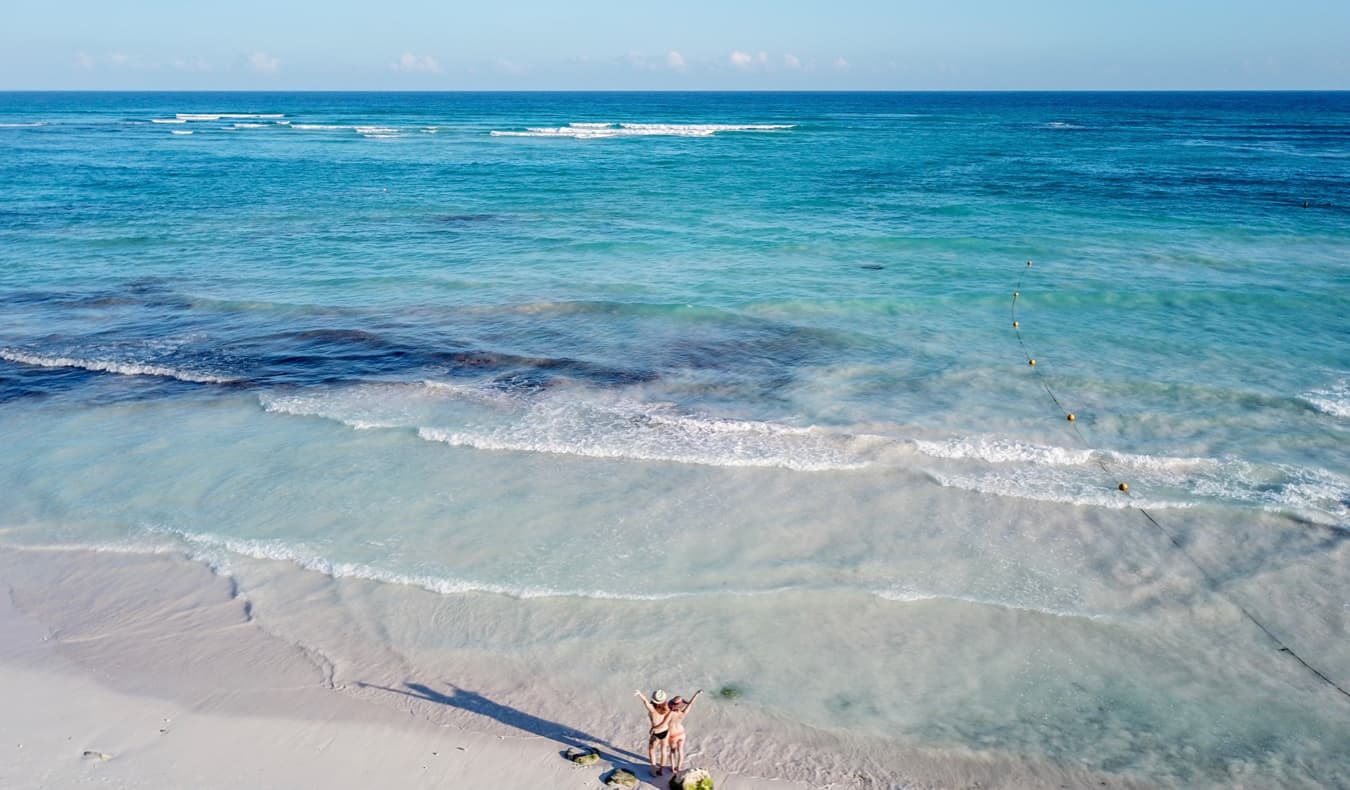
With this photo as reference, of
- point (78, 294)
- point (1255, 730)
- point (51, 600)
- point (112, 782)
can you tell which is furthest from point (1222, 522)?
point (78, 294)

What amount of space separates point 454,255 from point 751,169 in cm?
3062

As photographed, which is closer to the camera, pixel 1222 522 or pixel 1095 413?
pixel 1222 522

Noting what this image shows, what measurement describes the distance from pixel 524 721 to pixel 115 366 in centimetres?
1673

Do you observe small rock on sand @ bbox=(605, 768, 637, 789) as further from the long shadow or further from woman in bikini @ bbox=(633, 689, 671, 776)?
woman in bikini @ bbox=(633, 689, 671, 776)

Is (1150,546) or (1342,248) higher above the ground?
(1342,248)

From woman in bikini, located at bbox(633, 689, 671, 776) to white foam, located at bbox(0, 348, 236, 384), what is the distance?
Answer: 15529 millimetres

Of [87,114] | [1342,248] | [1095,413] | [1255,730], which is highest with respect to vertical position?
[87,114]

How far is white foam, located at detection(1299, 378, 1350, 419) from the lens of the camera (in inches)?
701

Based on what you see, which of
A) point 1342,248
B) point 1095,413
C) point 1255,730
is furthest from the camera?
point 1342,248

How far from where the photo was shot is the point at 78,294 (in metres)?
27.4

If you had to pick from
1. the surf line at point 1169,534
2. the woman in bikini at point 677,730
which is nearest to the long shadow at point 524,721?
the woman in bikini at point 677,730

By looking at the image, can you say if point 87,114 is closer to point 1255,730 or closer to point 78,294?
point 78,294

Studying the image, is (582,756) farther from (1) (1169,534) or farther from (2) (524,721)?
(1) (1169,534)

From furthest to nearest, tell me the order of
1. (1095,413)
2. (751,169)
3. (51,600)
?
1. (751,169)
2. (1095,413)
3. (51,600)
